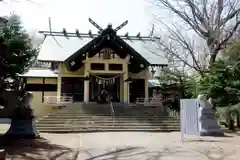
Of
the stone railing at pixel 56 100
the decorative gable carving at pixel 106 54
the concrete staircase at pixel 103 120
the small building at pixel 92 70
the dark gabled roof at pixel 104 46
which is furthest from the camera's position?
the decorative gable carving at pixel 106 54

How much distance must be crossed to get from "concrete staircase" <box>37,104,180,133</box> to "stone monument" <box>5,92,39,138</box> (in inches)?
201

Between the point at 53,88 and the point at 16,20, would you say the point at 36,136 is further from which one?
the point at 53,88

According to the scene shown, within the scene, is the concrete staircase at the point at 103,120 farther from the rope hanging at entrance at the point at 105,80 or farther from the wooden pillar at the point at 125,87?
the rope hanging at entrance at the point at 105,80

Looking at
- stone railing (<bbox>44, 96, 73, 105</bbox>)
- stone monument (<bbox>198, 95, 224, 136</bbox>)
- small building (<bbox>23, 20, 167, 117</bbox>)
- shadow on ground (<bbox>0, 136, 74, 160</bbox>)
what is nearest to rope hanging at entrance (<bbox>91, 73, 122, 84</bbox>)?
small building (<bbox>23, 20, 167, 117</bbox>)

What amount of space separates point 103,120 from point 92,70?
28.1ft

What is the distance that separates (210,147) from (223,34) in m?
12.6

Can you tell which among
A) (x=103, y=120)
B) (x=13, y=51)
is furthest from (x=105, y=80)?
(x=13, y=51)

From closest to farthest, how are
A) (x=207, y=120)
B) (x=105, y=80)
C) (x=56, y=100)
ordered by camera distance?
(x=207, y=120), (x=56, y=100), (x=105, y=80)

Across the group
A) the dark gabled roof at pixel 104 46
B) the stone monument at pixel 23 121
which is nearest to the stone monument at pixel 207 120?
the stone monument at pixel 23 121

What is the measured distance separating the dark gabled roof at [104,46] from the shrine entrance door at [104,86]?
194 cm

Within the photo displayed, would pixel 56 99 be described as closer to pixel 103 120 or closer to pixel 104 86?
pixel 104 86

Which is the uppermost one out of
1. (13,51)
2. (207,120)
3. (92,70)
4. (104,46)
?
(104,46)

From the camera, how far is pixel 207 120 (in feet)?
53.1

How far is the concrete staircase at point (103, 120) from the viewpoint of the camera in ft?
64.8
